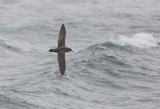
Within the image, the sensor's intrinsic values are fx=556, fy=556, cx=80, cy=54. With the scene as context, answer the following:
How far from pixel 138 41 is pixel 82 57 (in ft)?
15.9

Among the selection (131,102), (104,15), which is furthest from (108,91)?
(104,15)

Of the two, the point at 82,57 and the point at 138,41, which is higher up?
the point at 138,41

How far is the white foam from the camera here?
29248 millimetres

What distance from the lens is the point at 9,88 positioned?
72.7 feet

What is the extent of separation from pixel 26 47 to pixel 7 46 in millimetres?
1054

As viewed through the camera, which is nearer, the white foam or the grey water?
the grey water

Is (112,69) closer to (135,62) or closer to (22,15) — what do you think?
(135,62)

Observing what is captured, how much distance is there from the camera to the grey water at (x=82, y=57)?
2103cm

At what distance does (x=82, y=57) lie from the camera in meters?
26.5

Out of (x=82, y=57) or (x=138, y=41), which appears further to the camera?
(x=138, y=41)

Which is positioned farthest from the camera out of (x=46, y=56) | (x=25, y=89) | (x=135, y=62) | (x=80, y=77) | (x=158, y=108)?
(x=46, y=56)

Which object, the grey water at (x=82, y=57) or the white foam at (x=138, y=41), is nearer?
the grey water at (x=82, y=57)

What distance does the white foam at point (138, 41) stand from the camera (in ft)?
96.0

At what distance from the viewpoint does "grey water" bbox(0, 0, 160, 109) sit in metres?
21.0
